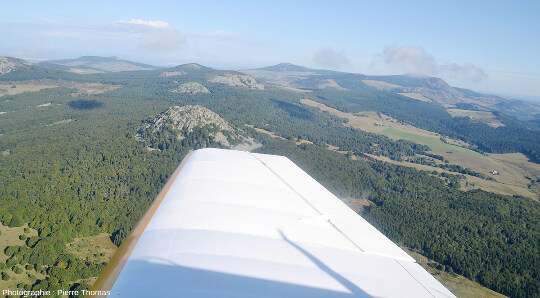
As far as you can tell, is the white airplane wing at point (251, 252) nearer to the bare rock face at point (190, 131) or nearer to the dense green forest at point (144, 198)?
the dense green forest at point (144, 198)

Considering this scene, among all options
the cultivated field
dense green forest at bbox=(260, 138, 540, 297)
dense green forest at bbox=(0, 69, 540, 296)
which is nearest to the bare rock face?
dense green forest at bbox=(0, 69, 540, 296)

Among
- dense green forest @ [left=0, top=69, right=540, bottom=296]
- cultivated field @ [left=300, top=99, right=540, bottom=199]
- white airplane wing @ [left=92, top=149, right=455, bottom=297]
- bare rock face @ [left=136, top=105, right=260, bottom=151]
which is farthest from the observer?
bare rock face @ [left=136, top=105, right=260, bottom=151]

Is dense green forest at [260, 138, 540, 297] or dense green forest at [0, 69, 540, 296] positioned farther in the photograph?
dense green forest at [260, 138, 540, 297]

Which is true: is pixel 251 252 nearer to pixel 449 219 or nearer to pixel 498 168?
pixel 449 219

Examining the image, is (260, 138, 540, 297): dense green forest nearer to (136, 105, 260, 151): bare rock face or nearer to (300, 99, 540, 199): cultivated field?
(300, 99, 540, 199): cultivated field

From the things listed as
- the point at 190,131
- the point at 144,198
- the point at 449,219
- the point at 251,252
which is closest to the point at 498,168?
the point at 449,219

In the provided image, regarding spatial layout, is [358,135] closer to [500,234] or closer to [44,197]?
[500,234]

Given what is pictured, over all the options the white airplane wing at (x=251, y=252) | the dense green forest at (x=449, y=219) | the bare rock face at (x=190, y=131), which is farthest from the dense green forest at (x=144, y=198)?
the white airplane wing at (x=251, y=252)
